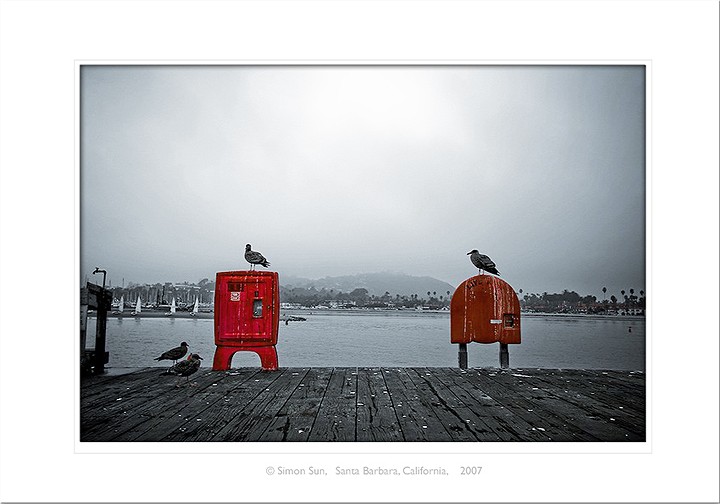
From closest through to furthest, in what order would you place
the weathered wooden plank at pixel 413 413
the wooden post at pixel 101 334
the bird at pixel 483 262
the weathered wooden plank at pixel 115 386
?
the weathered wooden plank at pixel 413 413 → the weathered wooden plank at pixel 115 386 → the wooden post at pixel 101 334 → the bird at pixel 483 262

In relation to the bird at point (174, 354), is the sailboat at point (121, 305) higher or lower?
higher

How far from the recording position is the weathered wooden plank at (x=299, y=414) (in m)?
2.85

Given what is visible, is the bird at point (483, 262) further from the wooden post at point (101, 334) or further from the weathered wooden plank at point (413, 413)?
the wooden post at point (101, 334)

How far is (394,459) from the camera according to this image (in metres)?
2.65

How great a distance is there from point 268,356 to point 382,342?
2.78 metres

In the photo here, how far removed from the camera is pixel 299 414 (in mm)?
3264

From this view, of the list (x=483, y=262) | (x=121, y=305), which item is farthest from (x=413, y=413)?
(x=121, y=305)

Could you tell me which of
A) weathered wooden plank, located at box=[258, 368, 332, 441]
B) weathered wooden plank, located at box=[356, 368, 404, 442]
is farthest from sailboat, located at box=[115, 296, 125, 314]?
weathered wooden plank, located at box=[356, 368, 404, 442]

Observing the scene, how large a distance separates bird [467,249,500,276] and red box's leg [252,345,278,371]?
2241mm

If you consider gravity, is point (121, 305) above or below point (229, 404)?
above

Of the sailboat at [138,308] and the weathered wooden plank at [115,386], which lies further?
the sailboat at [138,308]

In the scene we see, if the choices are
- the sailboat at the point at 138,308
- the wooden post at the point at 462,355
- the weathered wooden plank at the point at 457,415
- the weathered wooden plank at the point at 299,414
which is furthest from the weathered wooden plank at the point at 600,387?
the sailboat at the point at 138,308

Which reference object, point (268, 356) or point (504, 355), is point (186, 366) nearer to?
point (268, 356)
